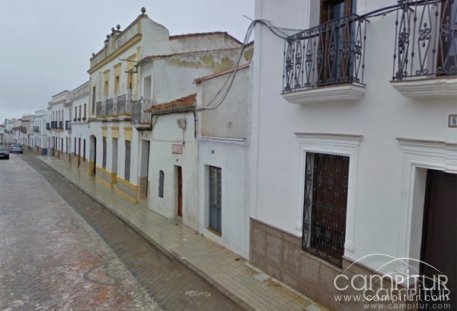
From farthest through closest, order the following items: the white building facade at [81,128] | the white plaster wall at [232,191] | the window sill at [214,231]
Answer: the white building facade at [81,128], the window sill at [214,231], the white plaster wall at [232,191]

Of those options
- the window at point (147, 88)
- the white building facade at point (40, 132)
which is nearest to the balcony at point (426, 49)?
the window at point (147, 88)

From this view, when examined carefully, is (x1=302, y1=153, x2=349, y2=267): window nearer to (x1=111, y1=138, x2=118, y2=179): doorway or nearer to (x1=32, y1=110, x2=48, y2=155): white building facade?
(x1=111, y1=138, x2=118, y2=179): doorway

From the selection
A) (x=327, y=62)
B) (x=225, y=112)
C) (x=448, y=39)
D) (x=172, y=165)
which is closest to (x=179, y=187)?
(x=172, y=165)

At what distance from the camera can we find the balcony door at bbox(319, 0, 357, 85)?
4.42 meters

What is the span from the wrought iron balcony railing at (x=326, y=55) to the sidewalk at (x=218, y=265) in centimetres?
346

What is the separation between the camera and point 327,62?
188 inches

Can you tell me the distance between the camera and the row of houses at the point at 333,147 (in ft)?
12.3

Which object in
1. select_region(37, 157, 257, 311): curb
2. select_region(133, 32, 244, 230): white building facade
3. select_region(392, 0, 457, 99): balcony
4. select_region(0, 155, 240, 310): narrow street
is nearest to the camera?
select_region(392, 0, 457, 99): balcony

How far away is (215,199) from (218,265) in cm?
203

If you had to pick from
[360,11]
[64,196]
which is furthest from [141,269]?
[64,196]

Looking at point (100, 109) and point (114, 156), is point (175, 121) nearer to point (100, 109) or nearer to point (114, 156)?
point (114, 156)

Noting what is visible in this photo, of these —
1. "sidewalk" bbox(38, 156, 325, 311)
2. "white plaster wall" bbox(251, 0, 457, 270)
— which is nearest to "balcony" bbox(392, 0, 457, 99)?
"white plaster wall" bbox(251, 0, 457, 270)

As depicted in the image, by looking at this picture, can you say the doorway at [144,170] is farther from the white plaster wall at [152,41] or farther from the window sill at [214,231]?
the window sill at [214,231]

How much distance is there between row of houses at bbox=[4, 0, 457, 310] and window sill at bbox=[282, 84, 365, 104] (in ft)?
0.06
